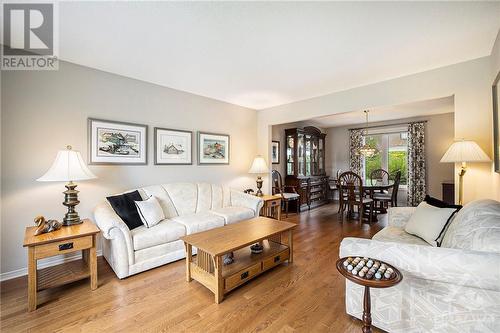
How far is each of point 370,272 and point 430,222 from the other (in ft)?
3.92

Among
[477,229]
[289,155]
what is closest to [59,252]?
[477,229]

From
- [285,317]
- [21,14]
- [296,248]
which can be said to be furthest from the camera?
[296,248]

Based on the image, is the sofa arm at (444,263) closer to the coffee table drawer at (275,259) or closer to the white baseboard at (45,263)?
the coffee table drawer at (275,259)

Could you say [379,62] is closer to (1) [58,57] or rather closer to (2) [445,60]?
(2) [445,60]

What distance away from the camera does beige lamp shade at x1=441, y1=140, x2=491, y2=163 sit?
2334 millimetres

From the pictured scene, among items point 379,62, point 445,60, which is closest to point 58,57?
point 379,62

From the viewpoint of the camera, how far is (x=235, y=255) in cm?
251

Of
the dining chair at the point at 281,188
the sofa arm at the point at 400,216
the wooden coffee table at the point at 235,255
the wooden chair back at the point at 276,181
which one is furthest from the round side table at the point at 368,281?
the wooden chair back at the point at 276,181

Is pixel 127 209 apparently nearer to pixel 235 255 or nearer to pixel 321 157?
pixel 235 255

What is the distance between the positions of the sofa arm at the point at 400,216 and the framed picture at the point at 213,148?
288 centimetres

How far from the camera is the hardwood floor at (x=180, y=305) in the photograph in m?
1.67

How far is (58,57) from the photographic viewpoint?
2570mm

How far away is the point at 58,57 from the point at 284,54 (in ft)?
8.55

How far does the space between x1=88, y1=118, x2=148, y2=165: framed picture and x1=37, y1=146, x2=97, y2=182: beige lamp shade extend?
1.84 ft
